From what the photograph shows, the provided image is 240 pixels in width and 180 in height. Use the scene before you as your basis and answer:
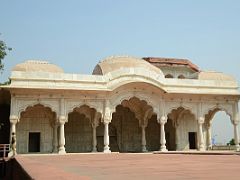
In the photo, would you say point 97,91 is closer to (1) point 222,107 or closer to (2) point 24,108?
(2) point 24,108

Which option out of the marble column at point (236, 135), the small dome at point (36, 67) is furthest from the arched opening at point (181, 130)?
the small dome at point (36, 67)

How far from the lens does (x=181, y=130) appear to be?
22531 millimetres

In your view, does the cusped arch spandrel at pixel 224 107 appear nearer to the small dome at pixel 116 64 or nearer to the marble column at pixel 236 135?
the marble column at pixel 236 135

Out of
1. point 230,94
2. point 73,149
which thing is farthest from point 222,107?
point 73,149

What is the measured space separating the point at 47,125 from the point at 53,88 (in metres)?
2.83

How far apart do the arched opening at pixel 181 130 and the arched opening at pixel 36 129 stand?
8.41 metres

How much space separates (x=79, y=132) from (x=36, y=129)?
9.58 ft

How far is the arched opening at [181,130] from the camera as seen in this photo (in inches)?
877

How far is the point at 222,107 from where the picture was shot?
69.5ft

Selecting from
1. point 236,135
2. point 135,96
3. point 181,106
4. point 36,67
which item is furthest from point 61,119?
point 236,135

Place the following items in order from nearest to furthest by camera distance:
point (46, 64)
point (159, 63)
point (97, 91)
→ point (97, 91), point (46, 64), point (159, 63)

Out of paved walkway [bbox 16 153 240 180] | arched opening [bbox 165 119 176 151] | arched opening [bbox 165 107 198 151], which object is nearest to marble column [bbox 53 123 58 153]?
arched opening [bbox 165 107 198 151]

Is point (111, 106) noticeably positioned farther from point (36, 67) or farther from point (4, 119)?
point (4, 119)

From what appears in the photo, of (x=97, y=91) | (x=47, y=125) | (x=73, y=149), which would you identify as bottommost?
(x=73, y=149)
